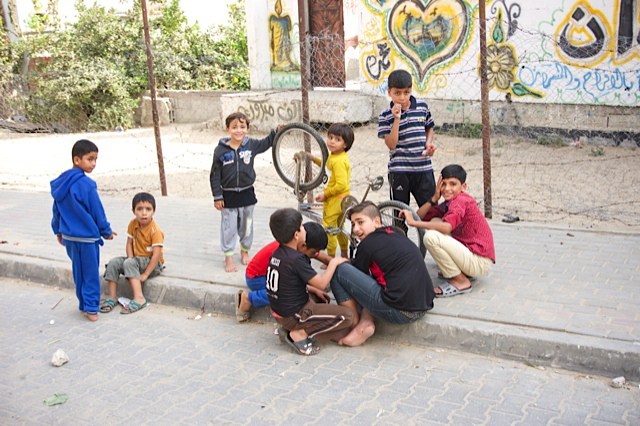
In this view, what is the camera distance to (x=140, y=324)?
5.23 m

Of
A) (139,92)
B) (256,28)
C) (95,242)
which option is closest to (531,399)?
(95,242)

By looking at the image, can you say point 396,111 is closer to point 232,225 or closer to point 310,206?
point 310,206

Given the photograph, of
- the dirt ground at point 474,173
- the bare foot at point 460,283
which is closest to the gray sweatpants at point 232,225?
the bare foot at point 460,283

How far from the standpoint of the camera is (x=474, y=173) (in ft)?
33.8

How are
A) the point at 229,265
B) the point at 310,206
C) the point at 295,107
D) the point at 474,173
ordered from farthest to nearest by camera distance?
the point at 295,107
the point at 474,173
the point at 229,265
the point at 310,206

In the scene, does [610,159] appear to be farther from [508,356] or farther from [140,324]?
[140,324]

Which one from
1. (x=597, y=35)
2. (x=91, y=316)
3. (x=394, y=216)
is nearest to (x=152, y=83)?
(x=91, y=316)

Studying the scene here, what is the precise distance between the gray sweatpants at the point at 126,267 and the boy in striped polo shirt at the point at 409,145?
2.30 meters

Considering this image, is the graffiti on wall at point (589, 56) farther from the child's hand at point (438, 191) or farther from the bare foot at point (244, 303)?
the bare foot at point (244, 303)

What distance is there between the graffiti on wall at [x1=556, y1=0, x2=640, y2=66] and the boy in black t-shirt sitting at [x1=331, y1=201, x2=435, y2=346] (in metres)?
8.18

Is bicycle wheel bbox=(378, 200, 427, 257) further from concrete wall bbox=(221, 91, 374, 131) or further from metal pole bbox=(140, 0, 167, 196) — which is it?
concrete wall bbox=(221, 91, 374, 131)

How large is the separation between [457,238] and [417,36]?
9057mm

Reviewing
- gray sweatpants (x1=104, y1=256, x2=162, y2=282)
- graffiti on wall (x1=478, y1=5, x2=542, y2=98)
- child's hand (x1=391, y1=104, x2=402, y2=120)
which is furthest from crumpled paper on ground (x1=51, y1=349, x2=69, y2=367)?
graffiti on wall (x1=478, y1=5, x2=542, y2=98)

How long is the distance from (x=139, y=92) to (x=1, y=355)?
15296 millimetres
